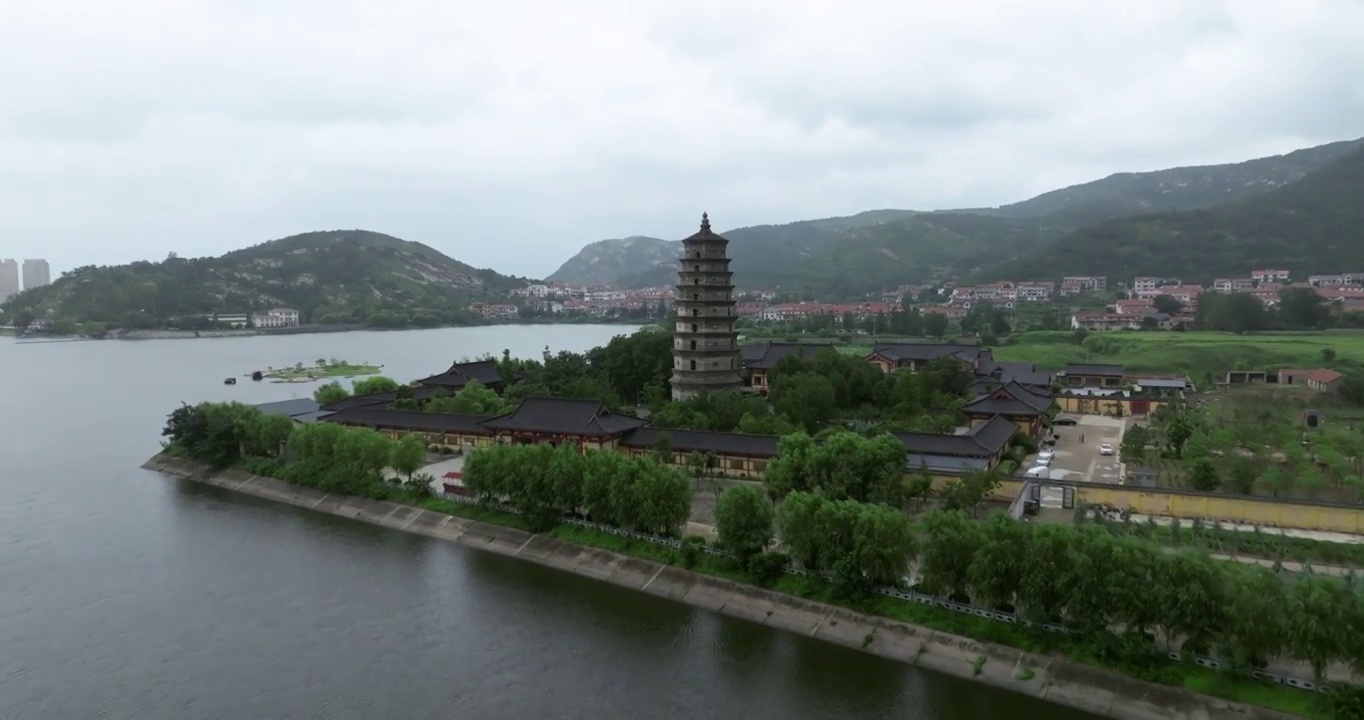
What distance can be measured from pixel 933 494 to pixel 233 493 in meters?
21.0

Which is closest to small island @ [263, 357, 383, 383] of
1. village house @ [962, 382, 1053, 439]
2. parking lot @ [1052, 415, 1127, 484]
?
village house @ [962, 382, 1053, 439]

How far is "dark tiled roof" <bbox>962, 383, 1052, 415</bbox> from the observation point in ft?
91.1

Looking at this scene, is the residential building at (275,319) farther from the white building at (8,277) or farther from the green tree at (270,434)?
the white building at (8,277)

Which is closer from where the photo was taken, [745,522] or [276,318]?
[745,522]

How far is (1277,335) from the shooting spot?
5297cm

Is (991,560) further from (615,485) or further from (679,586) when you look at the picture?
(615,485)

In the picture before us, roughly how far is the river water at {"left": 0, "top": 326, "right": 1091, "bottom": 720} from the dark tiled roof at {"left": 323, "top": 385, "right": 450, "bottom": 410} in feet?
25.4

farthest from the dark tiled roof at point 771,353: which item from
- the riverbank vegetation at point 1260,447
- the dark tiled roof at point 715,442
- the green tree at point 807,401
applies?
the riverbank vegetation at point 1260,447

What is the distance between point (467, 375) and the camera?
38.1 meters

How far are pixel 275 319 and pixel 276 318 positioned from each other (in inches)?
8.0

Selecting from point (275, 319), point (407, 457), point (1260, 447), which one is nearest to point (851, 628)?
point (407, 457)

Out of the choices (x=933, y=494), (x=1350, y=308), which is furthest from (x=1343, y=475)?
(x=1350, y=308)

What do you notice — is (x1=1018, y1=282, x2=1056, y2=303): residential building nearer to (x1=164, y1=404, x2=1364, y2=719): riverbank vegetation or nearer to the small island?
the small island

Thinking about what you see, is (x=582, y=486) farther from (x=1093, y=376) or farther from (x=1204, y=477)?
(x=1093, y=376)
